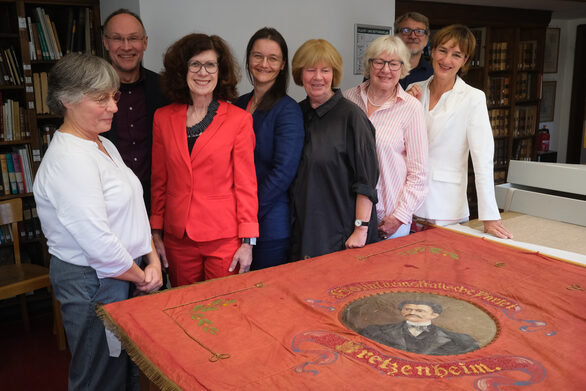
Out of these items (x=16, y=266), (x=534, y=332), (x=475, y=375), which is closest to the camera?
(x=475, y=375)

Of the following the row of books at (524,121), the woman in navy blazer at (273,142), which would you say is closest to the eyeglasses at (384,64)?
the woman in navy blazer at (273,142)

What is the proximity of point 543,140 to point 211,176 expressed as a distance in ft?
20.5

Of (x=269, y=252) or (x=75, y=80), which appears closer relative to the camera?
(x=75, y=80)

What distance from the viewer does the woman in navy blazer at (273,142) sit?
225cm

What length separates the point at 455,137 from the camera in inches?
98.7

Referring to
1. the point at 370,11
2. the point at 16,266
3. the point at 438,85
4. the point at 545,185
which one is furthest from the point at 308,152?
the point at 16,266

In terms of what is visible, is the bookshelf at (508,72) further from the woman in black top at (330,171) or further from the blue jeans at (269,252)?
the blue jeans at (269,252)

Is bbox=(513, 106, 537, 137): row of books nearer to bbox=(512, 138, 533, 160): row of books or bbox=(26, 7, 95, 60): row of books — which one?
bbox=(512, 138, 533, 160): row of books

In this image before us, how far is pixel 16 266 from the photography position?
3.38 m

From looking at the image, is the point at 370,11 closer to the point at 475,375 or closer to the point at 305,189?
the point at 305,189

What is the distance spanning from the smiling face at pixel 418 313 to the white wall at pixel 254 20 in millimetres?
2018

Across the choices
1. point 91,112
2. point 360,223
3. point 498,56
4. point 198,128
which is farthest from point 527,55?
point 91,112

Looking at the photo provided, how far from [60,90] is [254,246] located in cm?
106

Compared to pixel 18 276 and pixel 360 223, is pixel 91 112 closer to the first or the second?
pixel 360 223
